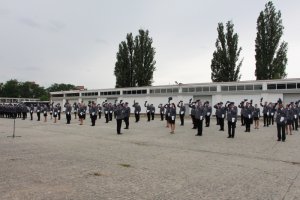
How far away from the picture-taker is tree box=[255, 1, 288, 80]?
40.7m

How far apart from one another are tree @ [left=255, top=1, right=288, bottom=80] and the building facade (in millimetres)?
2490

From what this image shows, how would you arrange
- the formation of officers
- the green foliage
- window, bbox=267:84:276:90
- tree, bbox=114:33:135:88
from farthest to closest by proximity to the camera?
the green foliage
tree, bbox=114:33:135:88
window, bbox=267:84:276:90
the formation of officers

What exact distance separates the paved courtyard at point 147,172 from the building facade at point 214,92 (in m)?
26.8

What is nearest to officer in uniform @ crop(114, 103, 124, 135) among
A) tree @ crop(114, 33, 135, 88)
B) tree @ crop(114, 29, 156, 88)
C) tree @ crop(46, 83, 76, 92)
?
tree @ crop(114, 29, 156, 88)

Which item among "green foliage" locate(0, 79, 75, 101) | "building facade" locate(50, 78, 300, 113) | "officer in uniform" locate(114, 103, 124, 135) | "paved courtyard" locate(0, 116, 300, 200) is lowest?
"paved courtyard" locate(0, 116, 300, 200)

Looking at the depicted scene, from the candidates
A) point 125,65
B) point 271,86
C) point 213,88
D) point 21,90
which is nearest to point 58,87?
point 21,90

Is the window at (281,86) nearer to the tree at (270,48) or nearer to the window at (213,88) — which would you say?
the tree at (270,48)

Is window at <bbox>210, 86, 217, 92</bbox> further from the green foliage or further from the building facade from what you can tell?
the green foliage

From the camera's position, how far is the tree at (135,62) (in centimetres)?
5281

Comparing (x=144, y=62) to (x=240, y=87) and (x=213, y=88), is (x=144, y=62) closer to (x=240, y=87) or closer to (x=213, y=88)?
(x=213, y=88)

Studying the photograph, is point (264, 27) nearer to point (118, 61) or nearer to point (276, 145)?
point (118, 61)

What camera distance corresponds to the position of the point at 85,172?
814 cm

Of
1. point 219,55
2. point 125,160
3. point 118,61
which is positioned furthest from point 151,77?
point 125,160

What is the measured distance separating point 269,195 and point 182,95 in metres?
40.7
